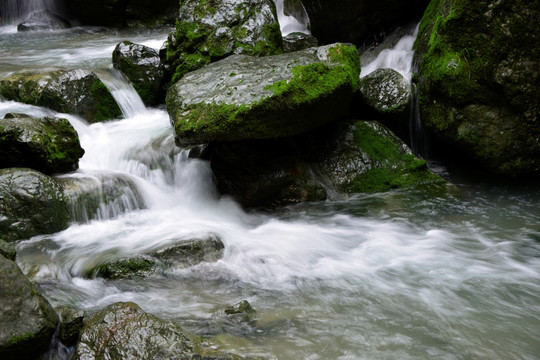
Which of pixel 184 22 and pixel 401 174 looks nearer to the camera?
pixel 401 174

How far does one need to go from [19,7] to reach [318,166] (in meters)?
16.2

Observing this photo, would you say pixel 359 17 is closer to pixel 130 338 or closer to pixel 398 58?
pixel 398 58

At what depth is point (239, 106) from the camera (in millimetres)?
5227

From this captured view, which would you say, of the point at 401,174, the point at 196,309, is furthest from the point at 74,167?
the point at 401,174

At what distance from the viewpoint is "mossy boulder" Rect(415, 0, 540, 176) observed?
5.81 metres

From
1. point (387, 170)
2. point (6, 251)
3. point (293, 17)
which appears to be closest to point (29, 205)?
point (6, 251)

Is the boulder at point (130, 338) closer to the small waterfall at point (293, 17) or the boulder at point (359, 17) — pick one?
the boulder at point (359, 17)

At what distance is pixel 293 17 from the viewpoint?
1235cm

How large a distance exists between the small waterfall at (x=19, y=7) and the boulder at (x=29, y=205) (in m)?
14.4

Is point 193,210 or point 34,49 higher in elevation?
point 34,49

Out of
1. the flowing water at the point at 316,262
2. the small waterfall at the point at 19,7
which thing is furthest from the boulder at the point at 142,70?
the small waterfall at the point at 19,7

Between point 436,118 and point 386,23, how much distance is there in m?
3.61

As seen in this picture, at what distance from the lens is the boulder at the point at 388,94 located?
7062 mm

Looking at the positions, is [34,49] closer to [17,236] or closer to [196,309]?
[17,236]
